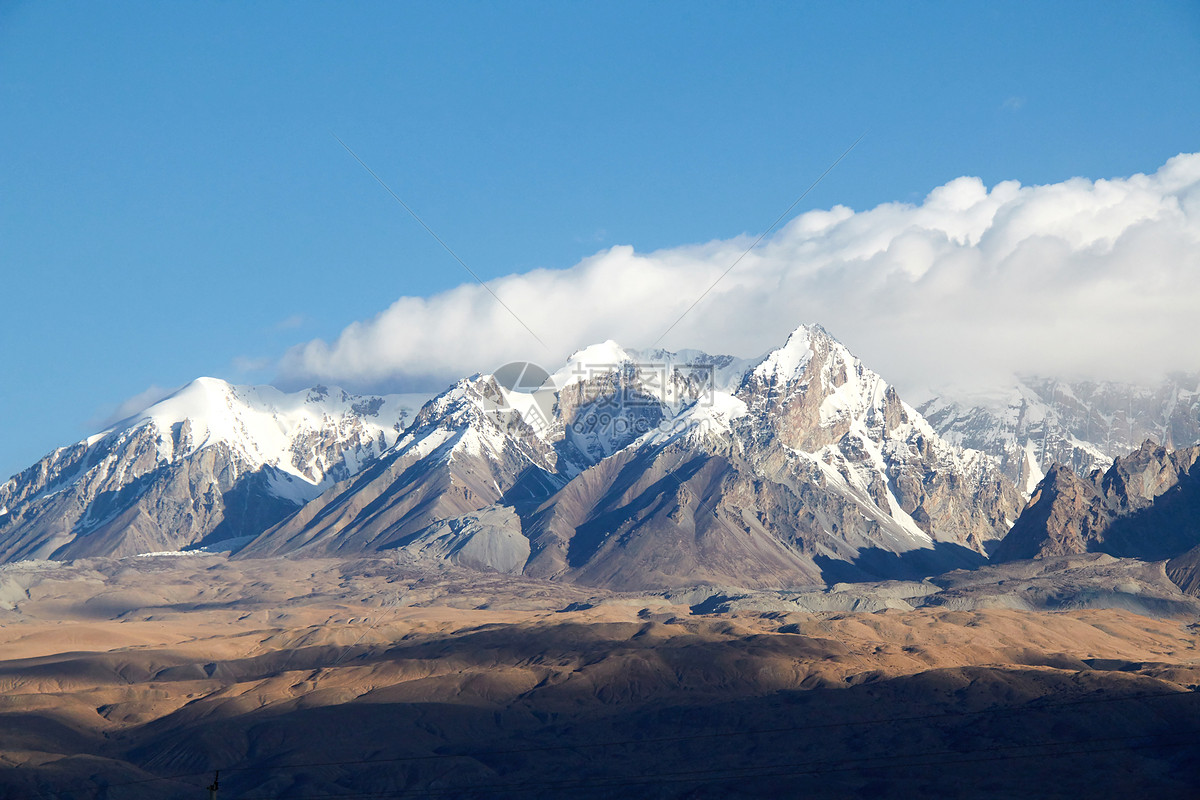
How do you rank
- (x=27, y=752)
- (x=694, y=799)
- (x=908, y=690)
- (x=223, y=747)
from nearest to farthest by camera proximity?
(x=694, y=799)
(x=27, y=752)
(x=223, y=747)
(x=908, y=690)

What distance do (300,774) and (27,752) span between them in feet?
114

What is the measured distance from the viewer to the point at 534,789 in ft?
553

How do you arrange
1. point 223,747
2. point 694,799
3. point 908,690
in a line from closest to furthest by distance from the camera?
point 694,799, point 223,747, point 908,690

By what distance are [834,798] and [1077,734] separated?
125 feet

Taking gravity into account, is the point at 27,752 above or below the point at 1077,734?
above

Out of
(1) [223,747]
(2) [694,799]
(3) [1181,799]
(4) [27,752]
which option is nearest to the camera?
(3) [1181,799]

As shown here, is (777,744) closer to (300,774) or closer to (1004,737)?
(1004,737)

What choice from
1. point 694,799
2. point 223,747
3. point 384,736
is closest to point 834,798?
point 694,799

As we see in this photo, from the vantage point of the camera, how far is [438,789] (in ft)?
561

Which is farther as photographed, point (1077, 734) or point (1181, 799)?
point (1077, 734)

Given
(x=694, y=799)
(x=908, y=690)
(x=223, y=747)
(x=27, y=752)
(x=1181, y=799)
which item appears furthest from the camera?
(x=908, y=690)

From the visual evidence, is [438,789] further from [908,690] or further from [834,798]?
[908,690]

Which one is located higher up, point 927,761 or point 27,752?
point 27,752

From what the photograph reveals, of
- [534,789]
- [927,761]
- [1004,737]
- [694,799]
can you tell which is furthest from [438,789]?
[1004,737]
